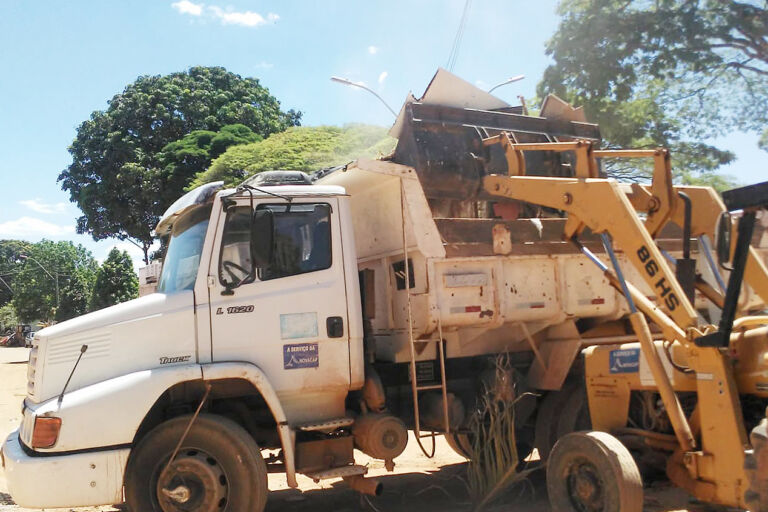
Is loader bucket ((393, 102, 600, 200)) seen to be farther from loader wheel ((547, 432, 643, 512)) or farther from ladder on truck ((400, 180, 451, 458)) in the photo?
loader wheel ((547, 432, 643, 512))

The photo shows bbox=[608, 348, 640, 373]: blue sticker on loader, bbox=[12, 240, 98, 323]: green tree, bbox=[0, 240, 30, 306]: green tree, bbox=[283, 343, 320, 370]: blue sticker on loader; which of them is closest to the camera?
bbox=[608, 348, 640, 373]: blue sticker on loader

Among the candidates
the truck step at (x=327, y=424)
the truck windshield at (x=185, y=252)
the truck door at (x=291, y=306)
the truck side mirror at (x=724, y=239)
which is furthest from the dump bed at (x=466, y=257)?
the truck side mirror at (x=724, y=239)

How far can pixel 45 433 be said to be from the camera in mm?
4391

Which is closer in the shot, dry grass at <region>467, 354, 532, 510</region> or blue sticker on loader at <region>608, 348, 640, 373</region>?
blue sticker on loader at <region>608, 348, 640, 373</region>

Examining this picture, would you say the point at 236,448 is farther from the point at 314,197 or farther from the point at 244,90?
the point at 244,90

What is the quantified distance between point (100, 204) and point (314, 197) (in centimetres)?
2284

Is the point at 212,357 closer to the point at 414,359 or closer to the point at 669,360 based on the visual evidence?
the point at 414,359

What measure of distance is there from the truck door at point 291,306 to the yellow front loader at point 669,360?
66.2 inches

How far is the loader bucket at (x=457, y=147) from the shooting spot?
622 cm

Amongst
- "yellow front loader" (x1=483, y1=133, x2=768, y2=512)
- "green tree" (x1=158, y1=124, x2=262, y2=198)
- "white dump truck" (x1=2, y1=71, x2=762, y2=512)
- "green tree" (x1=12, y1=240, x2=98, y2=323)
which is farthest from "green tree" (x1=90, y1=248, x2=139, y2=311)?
"yellow front loader" (x1=483, y1=133, x2=768, y2=512)

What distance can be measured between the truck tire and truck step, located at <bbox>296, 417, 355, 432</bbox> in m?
0.46

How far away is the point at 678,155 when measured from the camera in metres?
15.0

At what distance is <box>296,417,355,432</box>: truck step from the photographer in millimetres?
5086

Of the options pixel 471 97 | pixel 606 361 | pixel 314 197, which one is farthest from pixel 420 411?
pixel 471 97
